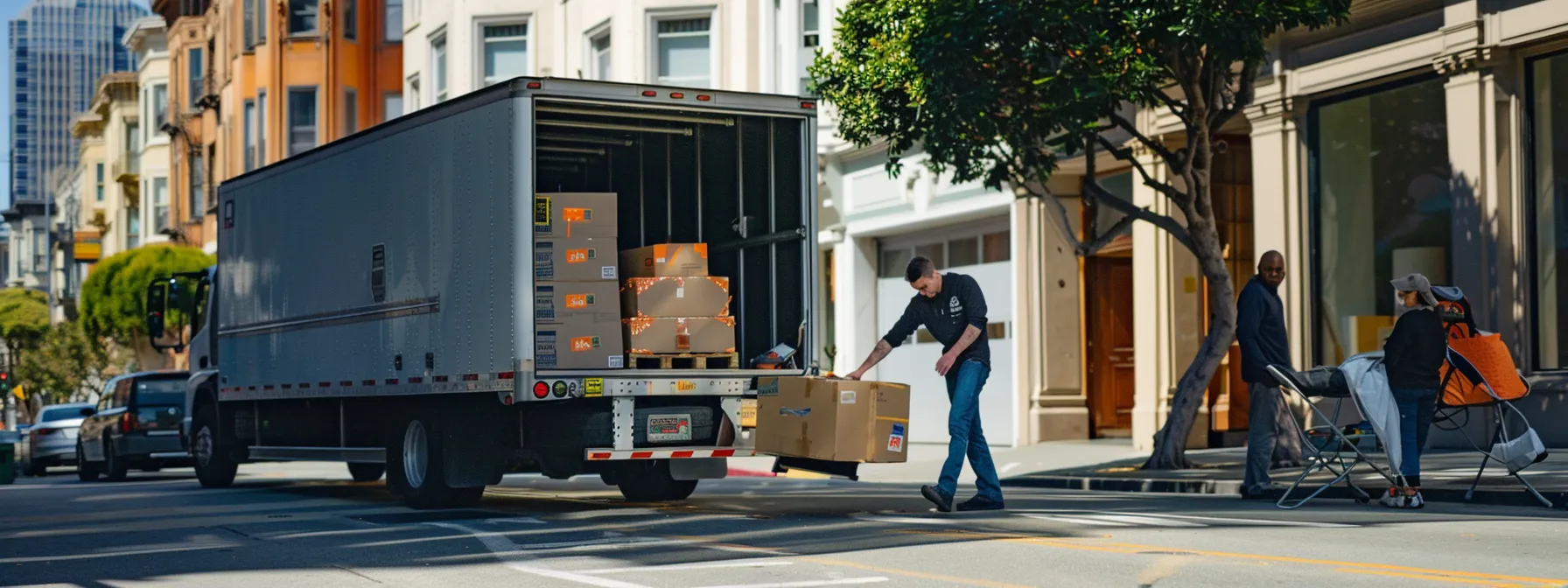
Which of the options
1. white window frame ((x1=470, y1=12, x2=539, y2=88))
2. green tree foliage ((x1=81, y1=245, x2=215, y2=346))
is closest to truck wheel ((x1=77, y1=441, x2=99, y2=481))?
white window frame ((x1=470, y1=12, x2=539, y2=88))

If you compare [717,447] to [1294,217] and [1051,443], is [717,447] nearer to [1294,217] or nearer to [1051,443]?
[1294,217]

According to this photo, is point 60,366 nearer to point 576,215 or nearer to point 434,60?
point 434,60

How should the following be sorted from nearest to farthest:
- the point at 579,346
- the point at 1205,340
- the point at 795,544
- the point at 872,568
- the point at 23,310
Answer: the point at 872,568 < the point at 795,544 < the point at 579,346 < the point at 1205,340 < the point at 23,310

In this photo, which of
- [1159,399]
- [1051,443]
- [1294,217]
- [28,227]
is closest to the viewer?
[1294,217]

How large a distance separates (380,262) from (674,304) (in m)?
2.44

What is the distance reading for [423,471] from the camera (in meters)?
14.7

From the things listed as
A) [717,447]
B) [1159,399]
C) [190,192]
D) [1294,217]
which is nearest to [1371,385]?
[717,447]

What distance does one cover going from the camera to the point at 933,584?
859 cm

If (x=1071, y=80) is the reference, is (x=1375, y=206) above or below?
below

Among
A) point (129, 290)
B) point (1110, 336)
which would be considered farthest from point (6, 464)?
point (129, 290)

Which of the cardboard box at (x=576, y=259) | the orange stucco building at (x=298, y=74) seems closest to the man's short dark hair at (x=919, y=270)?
the cardboard box at (x=576, y=259)

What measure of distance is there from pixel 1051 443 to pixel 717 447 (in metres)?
11.7

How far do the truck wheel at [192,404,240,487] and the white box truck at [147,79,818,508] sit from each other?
7.85 feet

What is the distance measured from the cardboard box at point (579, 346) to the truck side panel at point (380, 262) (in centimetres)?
46
